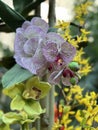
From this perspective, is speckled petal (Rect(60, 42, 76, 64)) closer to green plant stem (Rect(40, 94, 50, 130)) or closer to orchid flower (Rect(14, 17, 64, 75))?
orchid flower (Rect(14, 17, 64, 75))

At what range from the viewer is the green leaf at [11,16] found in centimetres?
64

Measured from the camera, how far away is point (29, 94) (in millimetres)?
626

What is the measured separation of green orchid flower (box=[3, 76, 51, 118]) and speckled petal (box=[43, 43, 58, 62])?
0.20 ft

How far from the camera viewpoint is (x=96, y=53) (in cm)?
196

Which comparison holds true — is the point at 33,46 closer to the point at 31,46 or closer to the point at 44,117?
the point at 31,46

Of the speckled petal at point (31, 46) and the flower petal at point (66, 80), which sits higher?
the speckled petal at point (31, 46)

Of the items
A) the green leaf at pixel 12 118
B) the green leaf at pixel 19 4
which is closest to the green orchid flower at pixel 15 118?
the green leaf at pixel 12 118

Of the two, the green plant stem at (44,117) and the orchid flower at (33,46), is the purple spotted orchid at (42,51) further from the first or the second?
the green plant stem at (44,117)

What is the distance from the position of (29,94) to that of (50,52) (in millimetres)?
87

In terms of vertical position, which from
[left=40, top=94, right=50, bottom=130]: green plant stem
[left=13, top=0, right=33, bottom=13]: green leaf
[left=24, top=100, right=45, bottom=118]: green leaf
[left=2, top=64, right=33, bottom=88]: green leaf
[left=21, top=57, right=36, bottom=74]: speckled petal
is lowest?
[left=40, top=94, right=50, bottom=130]: green plant stem

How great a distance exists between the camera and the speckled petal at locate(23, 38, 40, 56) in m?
0.58

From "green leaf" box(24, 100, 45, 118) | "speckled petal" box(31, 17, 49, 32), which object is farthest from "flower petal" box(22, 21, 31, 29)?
"green leaf" box(24, 100, 45, 118)

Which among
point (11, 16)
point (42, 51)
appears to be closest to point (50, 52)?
point (42, 51)

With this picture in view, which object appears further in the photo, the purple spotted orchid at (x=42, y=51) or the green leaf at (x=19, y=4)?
the green leaf at (x=19, y=4)
